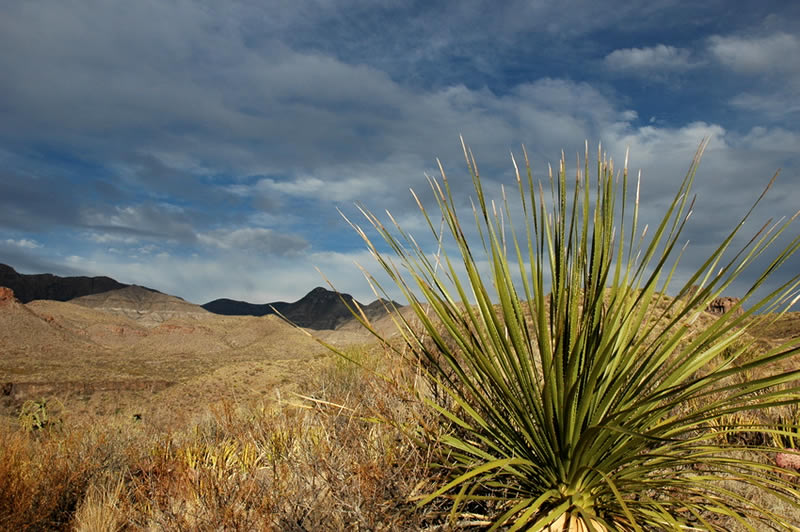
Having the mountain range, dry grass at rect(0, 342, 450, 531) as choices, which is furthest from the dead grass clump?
the mountain range

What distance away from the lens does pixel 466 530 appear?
304 cm

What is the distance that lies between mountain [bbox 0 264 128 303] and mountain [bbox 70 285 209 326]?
15.3 feet

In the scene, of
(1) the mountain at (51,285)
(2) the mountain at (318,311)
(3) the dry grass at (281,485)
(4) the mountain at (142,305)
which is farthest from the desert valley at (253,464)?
(2) the mountain at (318,311)

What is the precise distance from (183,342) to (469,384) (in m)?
60.9

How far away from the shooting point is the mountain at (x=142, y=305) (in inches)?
3590

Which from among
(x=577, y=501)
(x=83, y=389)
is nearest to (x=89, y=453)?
(x=577, y=501)

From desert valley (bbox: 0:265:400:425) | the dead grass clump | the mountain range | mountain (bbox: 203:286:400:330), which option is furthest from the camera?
mountain (bbox: 203:286:400:330)

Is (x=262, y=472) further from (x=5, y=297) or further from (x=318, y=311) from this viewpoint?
(x=318, y=311)

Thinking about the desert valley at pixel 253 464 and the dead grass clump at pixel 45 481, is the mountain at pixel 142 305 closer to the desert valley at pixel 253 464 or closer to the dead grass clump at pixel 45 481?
the desert valley at pixel 253 464

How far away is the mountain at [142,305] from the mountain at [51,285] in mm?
4659

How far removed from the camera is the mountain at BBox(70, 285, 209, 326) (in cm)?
9119

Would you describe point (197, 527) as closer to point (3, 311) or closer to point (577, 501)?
point (577, 501)

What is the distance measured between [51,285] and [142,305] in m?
21.0

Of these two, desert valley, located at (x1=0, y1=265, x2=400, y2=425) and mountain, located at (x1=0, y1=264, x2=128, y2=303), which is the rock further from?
mountain, located at (x1=0, y1=264, x2=128, y2=303)
